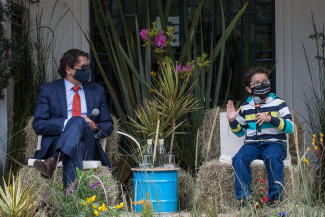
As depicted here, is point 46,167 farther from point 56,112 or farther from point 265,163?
point 265,163

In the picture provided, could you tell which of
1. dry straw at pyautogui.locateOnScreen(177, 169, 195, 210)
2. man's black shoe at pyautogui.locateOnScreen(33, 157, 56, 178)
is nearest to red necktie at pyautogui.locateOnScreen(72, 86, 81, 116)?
man's black shoe at pyautogui.locateOnScreen(33, 157, 56, 178)

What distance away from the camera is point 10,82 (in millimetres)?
3613

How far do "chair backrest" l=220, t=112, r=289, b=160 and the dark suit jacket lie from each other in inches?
37.5

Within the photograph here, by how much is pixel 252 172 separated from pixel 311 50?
2.27 metres

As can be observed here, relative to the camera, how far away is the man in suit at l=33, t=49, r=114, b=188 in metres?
2.62

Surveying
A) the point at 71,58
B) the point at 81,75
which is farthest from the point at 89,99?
the point at 71,58

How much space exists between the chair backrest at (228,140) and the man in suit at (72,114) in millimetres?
955

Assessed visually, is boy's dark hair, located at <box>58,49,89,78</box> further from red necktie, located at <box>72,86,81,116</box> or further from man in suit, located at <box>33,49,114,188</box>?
red necktie, located at <box>72,86,81,116</box>

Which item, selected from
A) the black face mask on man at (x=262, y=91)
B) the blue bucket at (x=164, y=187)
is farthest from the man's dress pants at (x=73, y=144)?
the black face mask on man at (x=262, y=91)

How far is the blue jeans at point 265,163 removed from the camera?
254 cm

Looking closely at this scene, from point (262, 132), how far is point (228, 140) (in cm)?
40

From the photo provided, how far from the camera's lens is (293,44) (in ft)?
14.4

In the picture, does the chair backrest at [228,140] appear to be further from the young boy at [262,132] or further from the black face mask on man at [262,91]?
the black face mask on man at [262,91]

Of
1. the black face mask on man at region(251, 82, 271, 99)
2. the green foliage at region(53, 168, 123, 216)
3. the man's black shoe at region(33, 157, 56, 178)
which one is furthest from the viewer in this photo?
the black face mask on man at region(251, 82, 271, 99)
